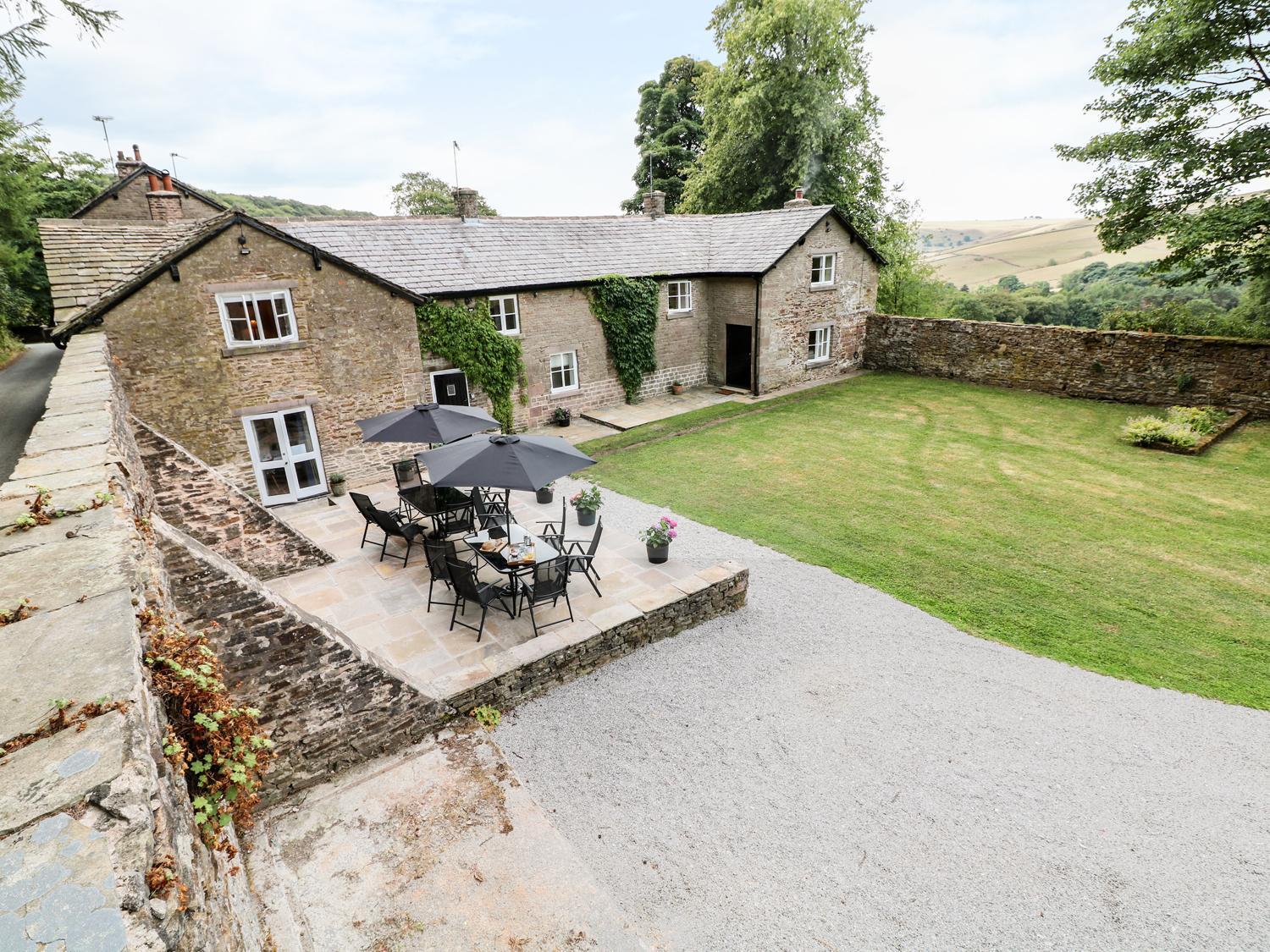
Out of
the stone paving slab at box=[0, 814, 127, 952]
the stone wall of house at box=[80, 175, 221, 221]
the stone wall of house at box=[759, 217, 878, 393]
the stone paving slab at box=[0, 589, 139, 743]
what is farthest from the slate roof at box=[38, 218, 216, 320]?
the stone wall of house at box=[759, 217, 878, 393]

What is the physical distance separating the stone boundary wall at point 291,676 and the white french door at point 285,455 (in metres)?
7.58

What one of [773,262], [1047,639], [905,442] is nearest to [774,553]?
[1047,639]

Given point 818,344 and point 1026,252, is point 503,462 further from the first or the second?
point 1026,252

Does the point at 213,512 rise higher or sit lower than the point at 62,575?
lower

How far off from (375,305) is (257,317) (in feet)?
7.65

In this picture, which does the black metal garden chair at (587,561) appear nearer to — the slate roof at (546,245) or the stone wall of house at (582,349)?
the stone wall of house at (582,349)

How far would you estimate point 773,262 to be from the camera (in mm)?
20297

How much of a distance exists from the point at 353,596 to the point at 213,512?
86.7 inches

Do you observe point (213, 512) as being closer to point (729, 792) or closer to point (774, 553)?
point (729, 792)

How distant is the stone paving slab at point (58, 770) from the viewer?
6.04ft

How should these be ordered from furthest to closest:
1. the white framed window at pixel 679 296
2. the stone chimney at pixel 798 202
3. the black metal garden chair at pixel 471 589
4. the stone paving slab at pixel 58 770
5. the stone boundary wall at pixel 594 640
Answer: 1. the stone chimney at pixel 798 202
2. the white framed window at pixel 679 296
3. the black metal garden chair at pixel 471 589
4. the stone boundary wall at pixel 594 640
5. the stone paving slab at pixel 58 770

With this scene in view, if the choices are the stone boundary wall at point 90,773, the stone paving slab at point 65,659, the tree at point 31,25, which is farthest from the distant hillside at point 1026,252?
the stone paving slab at point 65,659

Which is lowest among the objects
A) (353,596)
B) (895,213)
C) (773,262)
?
A: (353,596)

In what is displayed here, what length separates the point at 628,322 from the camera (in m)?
20.1
